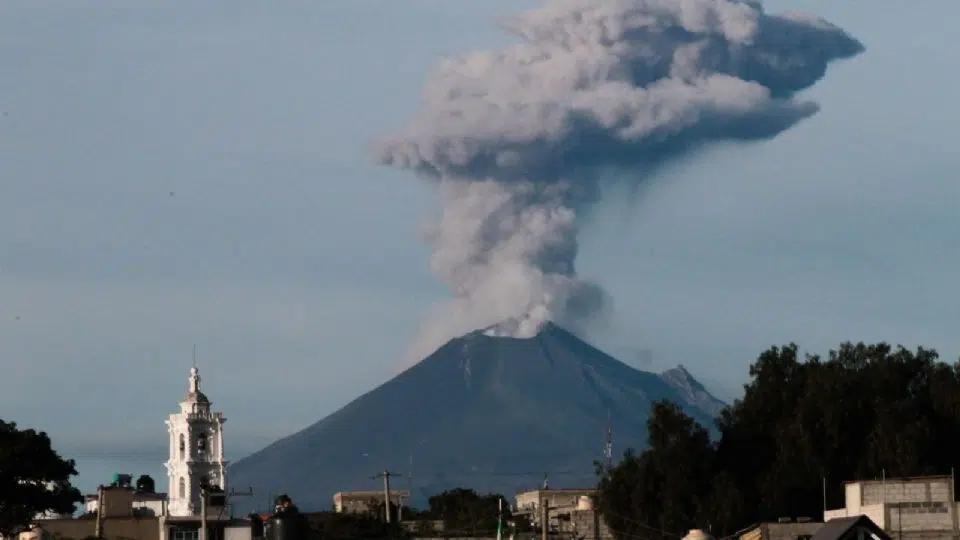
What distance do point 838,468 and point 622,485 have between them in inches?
431

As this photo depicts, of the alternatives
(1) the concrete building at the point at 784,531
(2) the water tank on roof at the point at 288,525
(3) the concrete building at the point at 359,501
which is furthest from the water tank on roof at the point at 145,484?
(2) the water tank on roof at the point at 288,525

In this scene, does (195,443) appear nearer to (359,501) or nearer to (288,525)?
(359,501)

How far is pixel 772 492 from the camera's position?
112250 mm

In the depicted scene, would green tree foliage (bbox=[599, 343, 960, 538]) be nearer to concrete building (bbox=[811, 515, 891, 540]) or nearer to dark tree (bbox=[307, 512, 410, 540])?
dark tree (bbox=[307, 512, 410, 540])

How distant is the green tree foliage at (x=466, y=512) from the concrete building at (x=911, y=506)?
122 feet

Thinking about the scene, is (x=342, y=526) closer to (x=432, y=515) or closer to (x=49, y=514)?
(x=49, y=514)

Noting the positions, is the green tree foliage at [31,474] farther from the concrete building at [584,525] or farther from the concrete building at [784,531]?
the concrete building at [784,531]

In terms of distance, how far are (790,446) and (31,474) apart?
37.4 m

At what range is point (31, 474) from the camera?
109500mm

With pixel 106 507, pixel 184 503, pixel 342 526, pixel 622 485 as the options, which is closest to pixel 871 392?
pixel 622 485

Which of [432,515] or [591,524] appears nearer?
[591,524]

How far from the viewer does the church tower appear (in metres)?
178

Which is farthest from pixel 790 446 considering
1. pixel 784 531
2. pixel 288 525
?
pixel 288 525

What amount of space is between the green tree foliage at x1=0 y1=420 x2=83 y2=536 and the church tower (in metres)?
64.6
